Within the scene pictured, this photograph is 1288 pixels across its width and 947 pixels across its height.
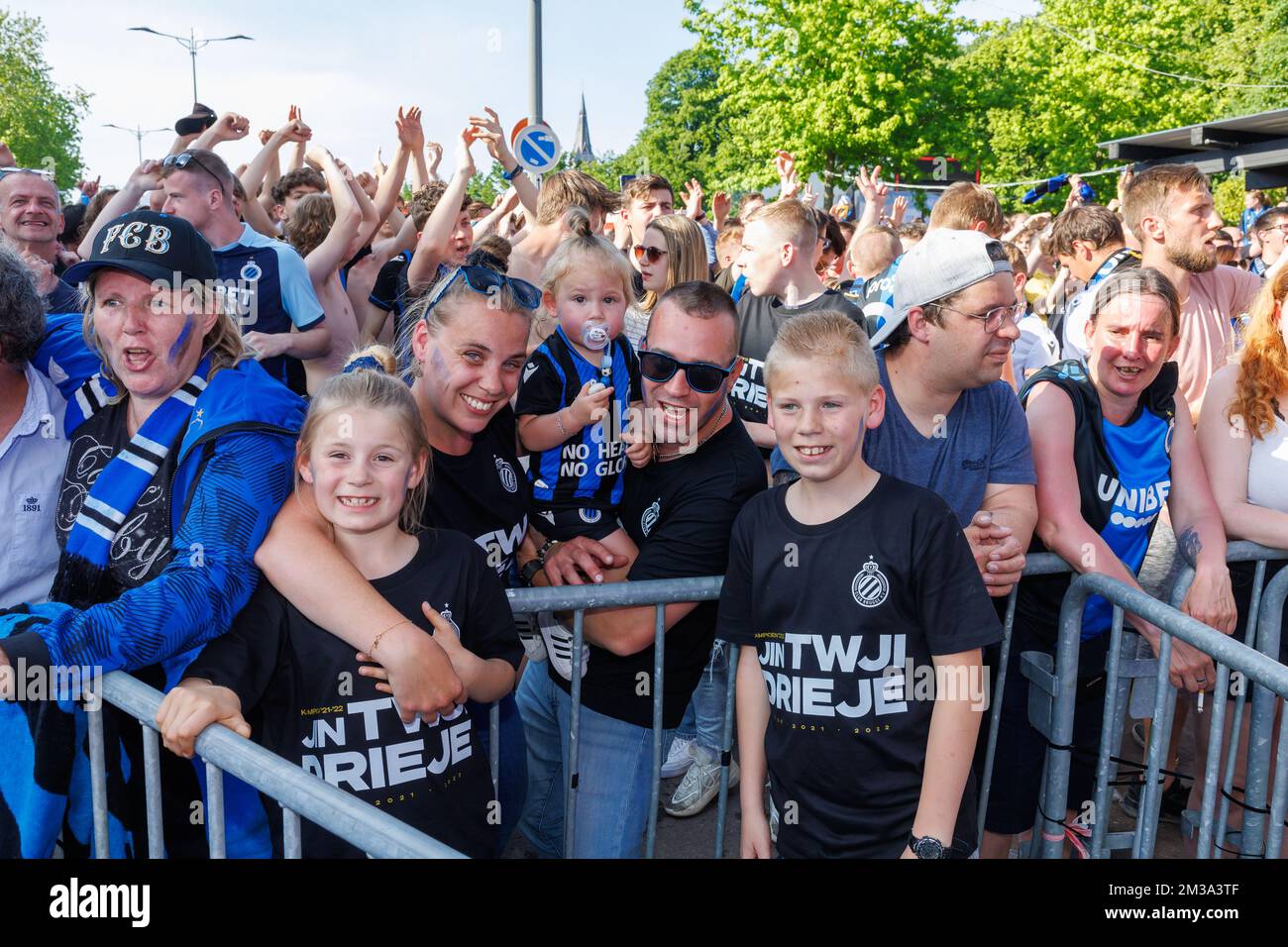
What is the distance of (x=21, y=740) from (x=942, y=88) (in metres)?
36.7

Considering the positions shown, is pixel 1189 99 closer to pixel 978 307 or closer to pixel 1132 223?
pixel 1132 223

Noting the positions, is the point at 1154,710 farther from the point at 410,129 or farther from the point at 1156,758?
the point at 410,129

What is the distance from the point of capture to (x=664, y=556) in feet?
9.43

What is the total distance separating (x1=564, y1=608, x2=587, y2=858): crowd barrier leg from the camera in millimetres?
2770

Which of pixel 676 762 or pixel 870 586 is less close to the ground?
pixel 870 586

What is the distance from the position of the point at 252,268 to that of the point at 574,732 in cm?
341

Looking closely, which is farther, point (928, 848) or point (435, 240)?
point (435, 240)

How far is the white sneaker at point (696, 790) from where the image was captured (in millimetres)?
4426

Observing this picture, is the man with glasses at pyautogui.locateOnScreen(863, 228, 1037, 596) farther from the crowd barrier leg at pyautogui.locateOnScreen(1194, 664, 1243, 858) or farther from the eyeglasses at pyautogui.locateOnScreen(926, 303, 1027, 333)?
the crowd barrier leg at pyautogui.locateOnScreen(1194, 664, 1243, 858)

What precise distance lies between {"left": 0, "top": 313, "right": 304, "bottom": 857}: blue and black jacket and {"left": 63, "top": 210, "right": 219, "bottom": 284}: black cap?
32 cm

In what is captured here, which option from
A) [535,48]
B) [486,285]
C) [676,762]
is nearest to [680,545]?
[486,285]

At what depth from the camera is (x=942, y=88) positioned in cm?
3409

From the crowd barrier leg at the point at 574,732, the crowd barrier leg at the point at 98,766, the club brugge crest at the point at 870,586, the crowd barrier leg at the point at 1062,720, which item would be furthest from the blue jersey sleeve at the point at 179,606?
the crowd barrier leg at the point at 1062,720

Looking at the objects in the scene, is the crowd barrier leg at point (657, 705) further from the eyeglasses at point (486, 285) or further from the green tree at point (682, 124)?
the green tree at point (682, 124)
